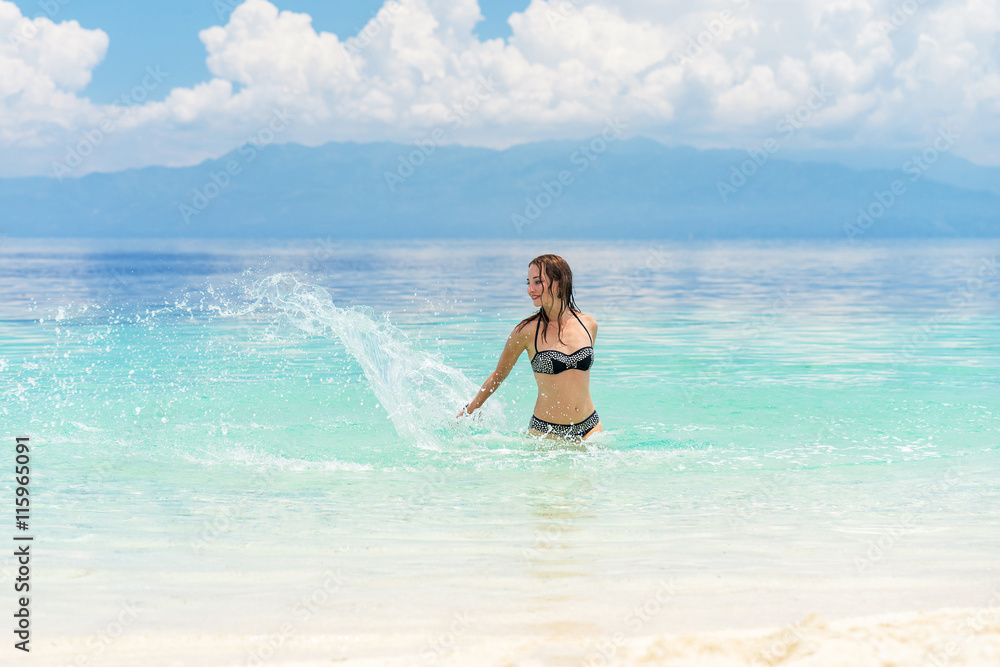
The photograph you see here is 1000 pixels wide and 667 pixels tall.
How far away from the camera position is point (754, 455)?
8.19 meters

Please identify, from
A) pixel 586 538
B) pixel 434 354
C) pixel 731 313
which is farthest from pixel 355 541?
pixel 731 313

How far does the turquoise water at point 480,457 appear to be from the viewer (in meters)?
5.28

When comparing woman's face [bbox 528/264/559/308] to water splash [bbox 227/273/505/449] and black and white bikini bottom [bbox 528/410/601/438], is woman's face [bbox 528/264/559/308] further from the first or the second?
water splash [bbox 227/273/505/449]

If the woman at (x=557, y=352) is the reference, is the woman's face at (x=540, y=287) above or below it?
above

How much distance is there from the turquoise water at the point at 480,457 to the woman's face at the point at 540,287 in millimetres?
1405

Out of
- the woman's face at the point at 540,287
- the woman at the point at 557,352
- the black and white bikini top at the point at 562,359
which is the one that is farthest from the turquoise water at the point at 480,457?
→ the woman's face at the point at 540,287

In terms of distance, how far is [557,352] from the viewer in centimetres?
757

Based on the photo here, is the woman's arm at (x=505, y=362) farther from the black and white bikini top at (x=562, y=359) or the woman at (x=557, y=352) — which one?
the black and white bikini top at (x=562, y=359)

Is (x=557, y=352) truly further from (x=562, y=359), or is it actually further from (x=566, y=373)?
(x=566, y=373)

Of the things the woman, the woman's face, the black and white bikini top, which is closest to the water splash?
the woman

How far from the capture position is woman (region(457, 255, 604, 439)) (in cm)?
739

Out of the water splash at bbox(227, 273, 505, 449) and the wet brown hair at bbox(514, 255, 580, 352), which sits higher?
the wet brown hair at bbox(514, 255, 580, 352)

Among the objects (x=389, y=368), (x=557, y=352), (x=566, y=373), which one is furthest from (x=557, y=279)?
(x=389, y=368)

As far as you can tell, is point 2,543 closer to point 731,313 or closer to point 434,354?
point 434,354
